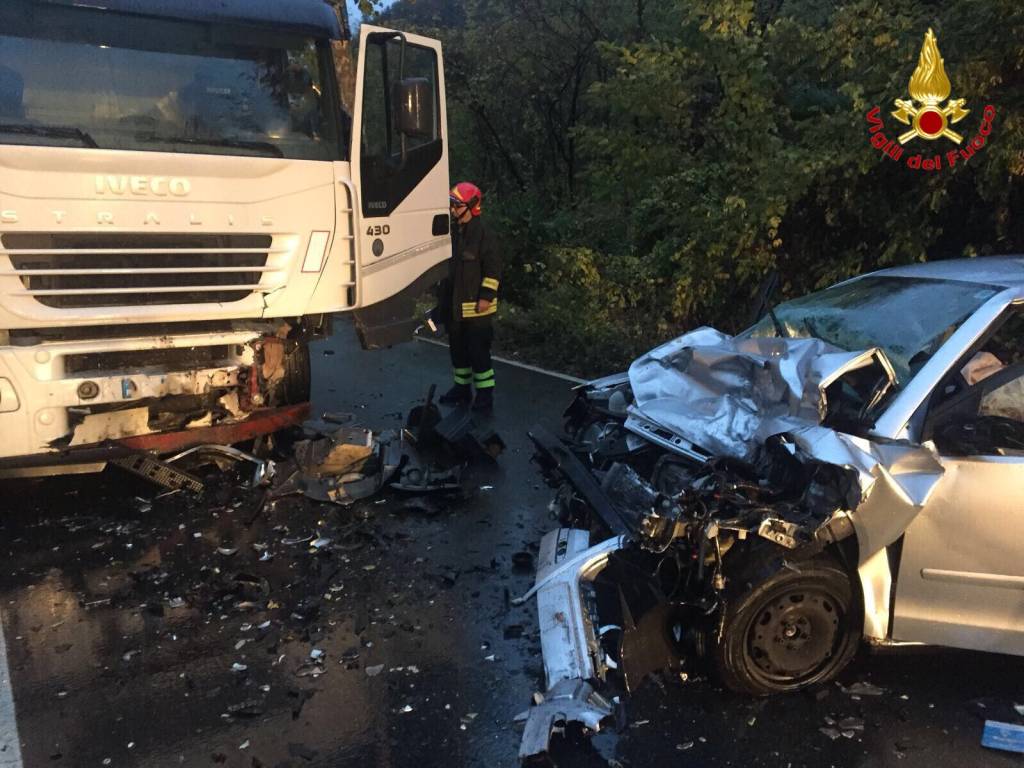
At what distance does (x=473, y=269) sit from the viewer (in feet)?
23.2

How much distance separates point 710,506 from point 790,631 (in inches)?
23.1

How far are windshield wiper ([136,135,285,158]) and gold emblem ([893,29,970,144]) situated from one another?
5462 millimetres

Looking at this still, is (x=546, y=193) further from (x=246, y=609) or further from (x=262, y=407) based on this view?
(x=246, y=609)

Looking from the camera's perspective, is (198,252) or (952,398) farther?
(198,252)

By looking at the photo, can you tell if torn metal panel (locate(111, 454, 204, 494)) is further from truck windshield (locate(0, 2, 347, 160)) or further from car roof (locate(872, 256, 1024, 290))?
car roof (locate(872, 256, 1024, 290))

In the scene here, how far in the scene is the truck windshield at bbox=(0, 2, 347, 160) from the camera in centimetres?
452

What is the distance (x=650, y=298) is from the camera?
418 inches

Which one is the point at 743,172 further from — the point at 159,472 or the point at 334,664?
the point at 334,664

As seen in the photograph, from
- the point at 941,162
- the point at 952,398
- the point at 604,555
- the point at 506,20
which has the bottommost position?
the point at 604,555

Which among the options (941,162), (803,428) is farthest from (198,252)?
(941,162)

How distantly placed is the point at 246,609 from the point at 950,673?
313cm

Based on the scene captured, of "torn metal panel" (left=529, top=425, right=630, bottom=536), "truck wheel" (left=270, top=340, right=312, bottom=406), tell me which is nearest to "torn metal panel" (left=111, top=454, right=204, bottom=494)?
"truck wheel" (left=270, top=340, right=312, bottom=406)

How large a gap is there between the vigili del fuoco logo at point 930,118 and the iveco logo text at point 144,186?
6.06 meters

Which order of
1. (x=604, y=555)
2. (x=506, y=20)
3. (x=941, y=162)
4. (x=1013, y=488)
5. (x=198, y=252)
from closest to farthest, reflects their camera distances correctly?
(x=1013, y=488), (x=604, y=555), (x=198, y=252), (x=941, y=162), (x=506, y=20)
